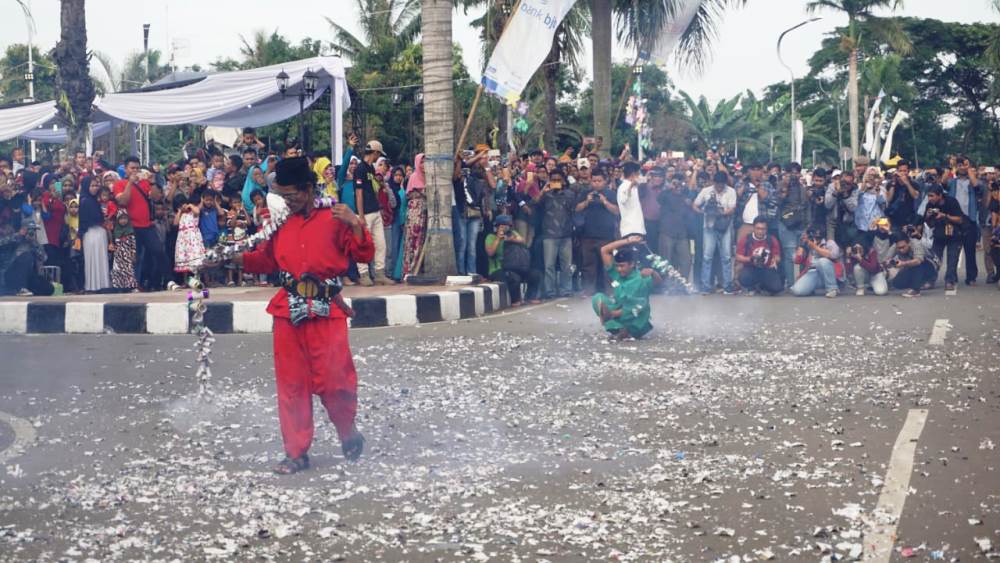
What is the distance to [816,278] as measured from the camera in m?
17.6

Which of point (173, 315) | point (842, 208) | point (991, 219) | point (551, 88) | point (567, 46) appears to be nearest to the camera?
point (173, 315)

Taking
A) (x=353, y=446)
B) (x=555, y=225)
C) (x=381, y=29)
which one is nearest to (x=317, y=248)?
(x=353, y=446)

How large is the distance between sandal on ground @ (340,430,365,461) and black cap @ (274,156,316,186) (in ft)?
4.49

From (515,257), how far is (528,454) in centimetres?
965

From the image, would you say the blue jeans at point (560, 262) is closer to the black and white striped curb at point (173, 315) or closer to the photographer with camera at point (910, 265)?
the black and white striped curb at point (173, 315)

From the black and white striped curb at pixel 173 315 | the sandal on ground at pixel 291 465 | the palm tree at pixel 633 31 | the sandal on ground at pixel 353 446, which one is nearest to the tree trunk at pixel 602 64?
the palm tree at pixel 633 31

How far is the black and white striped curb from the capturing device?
13.3 metres

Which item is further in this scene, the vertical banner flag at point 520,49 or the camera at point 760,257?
the camera at point 760,257

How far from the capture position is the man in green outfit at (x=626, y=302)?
477 inches

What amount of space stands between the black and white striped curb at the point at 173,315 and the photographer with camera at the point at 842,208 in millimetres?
6540

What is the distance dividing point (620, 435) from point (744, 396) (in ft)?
5.50

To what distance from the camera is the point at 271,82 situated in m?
21.4

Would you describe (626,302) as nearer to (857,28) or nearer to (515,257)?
(515,257)

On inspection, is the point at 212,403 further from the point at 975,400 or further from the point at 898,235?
the point at 898,235
